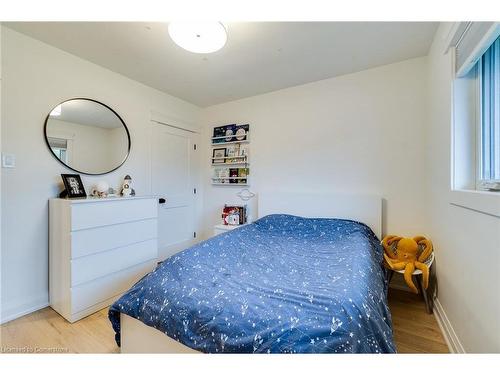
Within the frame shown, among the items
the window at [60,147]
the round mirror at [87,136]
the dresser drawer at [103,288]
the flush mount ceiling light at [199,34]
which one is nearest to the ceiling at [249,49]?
the flush mount ceiling light at [199,34]

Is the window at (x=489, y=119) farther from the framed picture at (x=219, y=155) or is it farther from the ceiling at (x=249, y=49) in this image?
the framed picture at (x=219, y=155)

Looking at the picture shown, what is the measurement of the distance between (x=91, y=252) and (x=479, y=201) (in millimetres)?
2672

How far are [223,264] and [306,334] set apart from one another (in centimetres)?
76

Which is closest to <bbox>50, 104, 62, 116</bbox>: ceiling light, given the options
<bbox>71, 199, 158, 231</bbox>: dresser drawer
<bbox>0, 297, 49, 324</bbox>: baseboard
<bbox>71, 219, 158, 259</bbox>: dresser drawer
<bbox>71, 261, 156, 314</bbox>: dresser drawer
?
<bbox>71, 199, 158, 231</bbox>: dresser drawer

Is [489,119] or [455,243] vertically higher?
[489,119]

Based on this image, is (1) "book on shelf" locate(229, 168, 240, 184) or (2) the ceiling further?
(1) "book on shelf" locate(229, 168, 240, 184)

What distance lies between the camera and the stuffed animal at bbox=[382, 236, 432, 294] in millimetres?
1731

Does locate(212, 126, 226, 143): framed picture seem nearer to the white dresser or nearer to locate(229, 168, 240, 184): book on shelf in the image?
locate(229, 168, 240, 184): book on shelf

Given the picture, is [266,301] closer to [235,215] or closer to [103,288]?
[103,288]

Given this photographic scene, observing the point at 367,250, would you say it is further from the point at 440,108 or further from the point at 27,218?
the point at 27,218

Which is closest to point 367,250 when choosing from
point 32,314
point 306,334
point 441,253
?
point 441,253

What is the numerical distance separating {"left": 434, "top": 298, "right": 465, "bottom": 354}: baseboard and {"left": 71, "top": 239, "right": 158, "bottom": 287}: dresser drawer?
2553 mm

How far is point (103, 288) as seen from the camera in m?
1.90

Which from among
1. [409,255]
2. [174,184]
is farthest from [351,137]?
[174,184]
